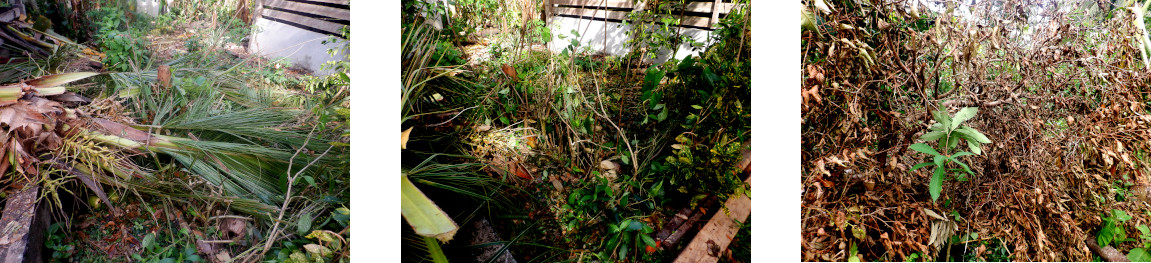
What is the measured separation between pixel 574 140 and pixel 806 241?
2.50 feet

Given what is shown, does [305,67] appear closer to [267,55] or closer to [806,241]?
[267,55]

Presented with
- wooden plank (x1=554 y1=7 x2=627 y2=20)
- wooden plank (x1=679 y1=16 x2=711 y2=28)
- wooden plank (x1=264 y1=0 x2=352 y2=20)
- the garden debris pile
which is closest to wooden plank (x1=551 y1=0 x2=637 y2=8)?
wooden plank (x1=554 y1=7 x2=627 y2=20)

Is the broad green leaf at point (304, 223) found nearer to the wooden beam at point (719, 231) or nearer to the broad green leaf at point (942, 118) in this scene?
the wooden beam at point (719, 231)

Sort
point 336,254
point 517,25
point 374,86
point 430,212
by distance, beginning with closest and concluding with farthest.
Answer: point 374,86 → point 430,212 → point 336,254 → point 517,25

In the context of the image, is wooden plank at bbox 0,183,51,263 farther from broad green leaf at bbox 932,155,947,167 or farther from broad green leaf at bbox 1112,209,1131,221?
broad green leaf at bbox 1112,209,1131,221

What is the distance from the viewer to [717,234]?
4.41 ft

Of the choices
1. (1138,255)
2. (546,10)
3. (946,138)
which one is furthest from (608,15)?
(1138,255)

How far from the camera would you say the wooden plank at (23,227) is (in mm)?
1259

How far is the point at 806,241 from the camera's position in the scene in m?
1.40

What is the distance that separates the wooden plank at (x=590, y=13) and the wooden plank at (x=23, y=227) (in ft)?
5.13

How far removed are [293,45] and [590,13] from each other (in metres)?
0.91

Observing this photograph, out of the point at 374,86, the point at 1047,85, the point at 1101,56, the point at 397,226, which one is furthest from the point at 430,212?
the point at 1101,56

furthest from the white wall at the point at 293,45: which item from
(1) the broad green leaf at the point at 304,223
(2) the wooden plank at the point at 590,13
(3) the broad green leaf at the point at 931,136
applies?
(3) the broad green leaf at the point at 931,136

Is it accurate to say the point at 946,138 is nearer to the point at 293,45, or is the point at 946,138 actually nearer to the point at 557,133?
the point at 557,133
